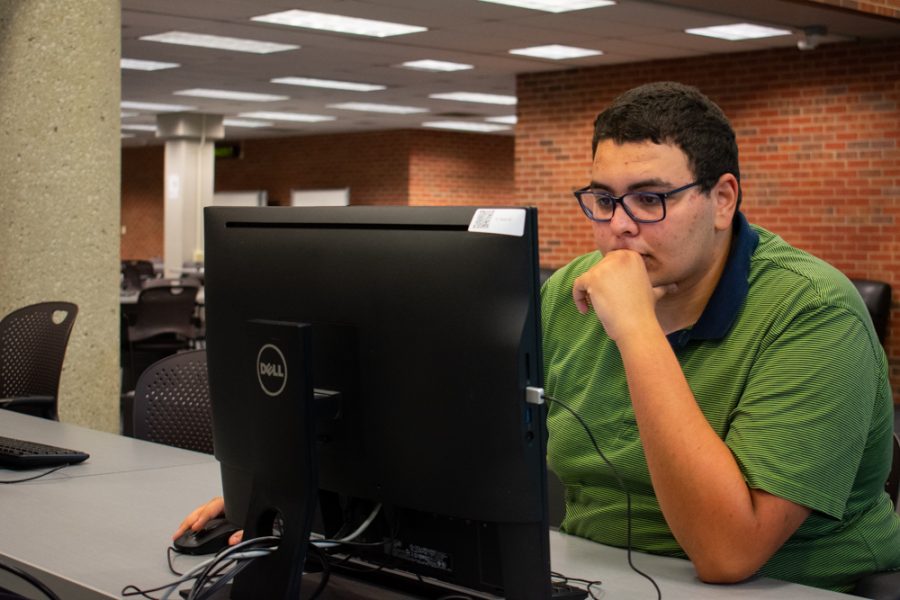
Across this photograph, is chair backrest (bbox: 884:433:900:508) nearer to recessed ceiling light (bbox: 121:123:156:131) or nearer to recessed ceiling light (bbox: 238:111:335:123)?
recessed ceiling light (bbox: 238:111:335:123)

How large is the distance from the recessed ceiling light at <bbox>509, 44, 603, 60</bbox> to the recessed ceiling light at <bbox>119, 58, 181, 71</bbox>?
3363mm

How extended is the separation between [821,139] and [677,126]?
8.15 m

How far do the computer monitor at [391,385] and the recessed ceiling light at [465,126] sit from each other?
1452 centimetres

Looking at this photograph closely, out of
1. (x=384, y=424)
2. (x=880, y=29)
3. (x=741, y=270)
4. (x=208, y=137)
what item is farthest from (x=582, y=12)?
(x=208, y=137)

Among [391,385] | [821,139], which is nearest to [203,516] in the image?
[391,385]

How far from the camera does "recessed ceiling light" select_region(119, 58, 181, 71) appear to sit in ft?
34.9

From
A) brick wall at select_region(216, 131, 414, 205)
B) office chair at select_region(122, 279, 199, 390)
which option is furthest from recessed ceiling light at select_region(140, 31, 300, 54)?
brick wall at select_region(216, 131, 414, 205)

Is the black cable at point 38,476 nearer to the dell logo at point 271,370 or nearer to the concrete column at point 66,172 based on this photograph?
the dell logo at point 271,370

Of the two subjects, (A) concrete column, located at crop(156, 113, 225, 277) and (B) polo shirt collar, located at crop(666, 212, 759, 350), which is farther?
(A) concrete column, located at crop(156, 113, 225, 277)

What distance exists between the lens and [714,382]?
70.6 inches

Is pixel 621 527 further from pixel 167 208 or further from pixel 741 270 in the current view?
pixel 167 208

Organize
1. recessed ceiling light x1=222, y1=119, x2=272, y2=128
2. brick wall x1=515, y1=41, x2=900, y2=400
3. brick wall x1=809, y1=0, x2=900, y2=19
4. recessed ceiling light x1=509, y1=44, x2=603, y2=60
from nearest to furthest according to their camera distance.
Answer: brick wall x1=809, y1=0, x2=900, y2=19, brick wall x1=515, y1=41, x2=900, y2=400, recessed ceiling light x1=509, y1=44, x2=603, y2=60, recessed ceiling light x1=222, y1=119, x2=272, y2=128

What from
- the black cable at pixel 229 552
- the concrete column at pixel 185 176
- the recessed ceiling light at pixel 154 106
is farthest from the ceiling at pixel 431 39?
the black cable at pixel 229 552

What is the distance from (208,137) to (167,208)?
1148 mm
